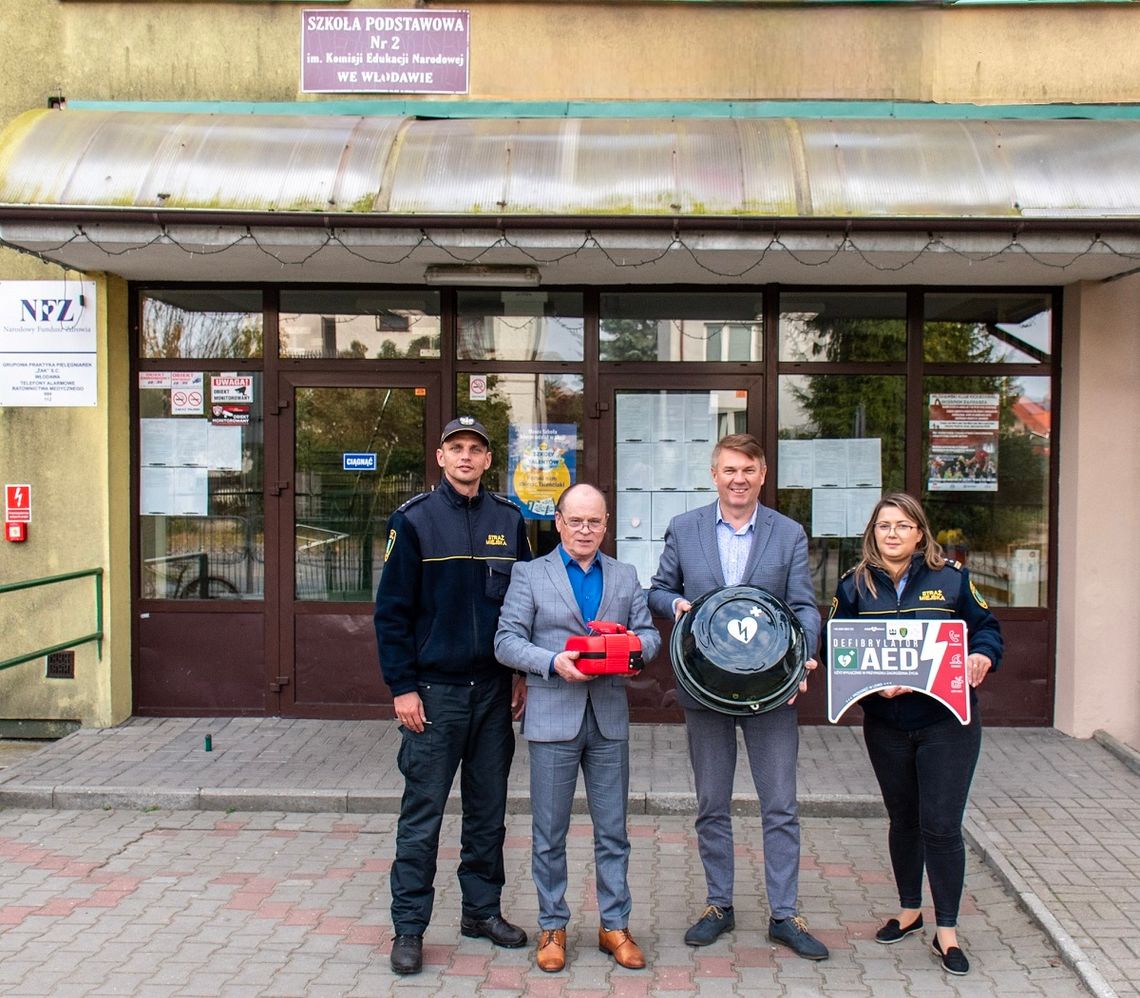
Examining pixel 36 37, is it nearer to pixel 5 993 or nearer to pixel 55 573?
pixel 55 573

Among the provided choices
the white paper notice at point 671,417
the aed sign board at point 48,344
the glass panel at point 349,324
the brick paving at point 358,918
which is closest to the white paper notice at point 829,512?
the white paper notice at point 671,417

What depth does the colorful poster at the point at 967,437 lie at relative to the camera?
281 inches

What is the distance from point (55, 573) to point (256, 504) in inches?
53.9

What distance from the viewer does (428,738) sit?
156 inches

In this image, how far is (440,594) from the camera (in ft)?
13.1

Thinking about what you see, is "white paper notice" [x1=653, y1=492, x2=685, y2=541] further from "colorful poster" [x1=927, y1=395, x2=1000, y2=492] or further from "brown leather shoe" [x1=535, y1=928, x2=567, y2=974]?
"brown leather shoe" [x1=535, y1=928, x2=567, y2=974]

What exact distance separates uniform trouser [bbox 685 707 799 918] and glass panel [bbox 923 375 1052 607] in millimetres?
3692

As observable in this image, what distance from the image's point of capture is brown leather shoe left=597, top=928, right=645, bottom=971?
3.88 m

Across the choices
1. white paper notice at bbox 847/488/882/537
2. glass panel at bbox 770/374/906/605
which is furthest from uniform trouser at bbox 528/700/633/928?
white paper notice at bbox 847/488/882/537

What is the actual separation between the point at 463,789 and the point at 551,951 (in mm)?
695

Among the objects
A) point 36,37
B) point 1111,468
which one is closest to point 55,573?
point 36,37

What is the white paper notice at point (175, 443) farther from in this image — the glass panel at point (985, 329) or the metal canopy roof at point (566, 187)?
the glass panel at point (985, 329)

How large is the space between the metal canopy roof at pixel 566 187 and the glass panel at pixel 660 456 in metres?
1.18

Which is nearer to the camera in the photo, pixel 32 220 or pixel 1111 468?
pixel 32 220
